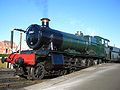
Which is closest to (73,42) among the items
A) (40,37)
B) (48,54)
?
(48,54)

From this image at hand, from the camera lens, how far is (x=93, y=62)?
20703 mm

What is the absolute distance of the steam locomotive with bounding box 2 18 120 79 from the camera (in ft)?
46.4

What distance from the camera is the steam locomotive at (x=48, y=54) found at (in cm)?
1415

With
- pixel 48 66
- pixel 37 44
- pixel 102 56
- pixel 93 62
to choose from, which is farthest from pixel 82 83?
pixel 102 56

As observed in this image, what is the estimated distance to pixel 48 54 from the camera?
14531mm

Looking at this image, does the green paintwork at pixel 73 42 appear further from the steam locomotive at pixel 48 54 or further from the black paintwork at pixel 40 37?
the black paintwork at pixel 40 37

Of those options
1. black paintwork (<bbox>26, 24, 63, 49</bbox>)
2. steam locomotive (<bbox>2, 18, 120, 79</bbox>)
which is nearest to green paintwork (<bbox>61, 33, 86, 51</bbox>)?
steam locomotive (<bbox>2, 18, 120, 79</bbox>)

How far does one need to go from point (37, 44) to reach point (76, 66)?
4.30 m

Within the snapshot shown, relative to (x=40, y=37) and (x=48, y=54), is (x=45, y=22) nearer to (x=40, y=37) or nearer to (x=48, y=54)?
(x=40, y=37)

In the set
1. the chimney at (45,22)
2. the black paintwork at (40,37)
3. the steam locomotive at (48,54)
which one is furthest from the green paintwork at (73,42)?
the chimney at (45,22)

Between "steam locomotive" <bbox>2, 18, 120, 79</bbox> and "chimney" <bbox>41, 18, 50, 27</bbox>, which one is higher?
"chimney" <bbox>41, 18, 50, 27</bbox>

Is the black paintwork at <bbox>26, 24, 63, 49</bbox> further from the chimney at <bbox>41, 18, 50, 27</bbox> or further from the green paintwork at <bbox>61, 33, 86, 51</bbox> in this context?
the green paintwork at <bbox>61, 33, 86, 51</bbox>

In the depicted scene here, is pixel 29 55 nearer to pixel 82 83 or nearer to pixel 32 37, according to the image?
pixel 32 37

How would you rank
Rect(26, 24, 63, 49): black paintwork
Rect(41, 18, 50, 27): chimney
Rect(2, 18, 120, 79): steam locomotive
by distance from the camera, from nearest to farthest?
Rect(2, 18, 120, 79): steam locomotive < Rect(26, 24, 63, 49): black paintwork < Rect(41, 18, 50, 27): chimney
